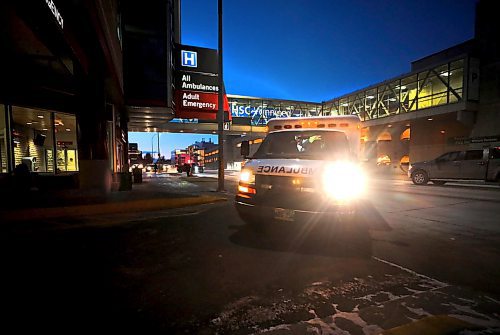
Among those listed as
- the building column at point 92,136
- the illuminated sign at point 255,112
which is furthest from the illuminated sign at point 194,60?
the illuminated sign at point 255,112

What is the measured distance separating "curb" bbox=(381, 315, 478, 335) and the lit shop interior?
1177cm

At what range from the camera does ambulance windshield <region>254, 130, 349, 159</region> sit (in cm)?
587

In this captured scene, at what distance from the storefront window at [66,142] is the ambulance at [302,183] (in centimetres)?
1011

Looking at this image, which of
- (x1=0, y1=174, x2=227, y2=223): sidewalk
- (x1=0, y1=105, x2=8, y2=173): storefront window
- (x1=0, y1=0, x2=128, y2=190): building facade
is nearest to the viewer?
(x1=0, y1=0, x2=128, y2=190): building facade

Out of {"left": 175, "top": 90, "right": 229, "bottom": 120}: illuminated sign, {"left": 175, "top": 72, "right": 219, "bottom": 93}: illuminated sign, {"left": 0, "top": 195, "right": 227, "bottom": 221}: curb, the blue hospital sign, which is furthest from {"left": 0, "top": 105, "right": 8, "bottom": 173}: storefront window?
the blue hospital sign

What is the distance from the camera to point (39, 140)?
1132cm

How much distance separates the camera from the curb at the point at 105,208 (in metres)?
6.90

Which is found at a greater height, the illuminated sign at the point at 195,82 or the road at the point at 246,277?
the illuminated sign at the point at 195,82

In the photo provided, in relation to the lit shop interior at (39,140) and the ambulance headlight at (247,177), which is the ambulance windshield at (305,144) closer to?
the ambulance headlight at (247,177)

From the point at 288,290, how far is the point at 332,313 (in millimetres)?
616

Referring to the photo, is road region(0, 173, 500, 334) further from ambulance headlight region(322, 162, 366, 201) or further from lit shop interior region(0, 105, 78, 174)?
lit shop interior region(0, 105, 78, 174)

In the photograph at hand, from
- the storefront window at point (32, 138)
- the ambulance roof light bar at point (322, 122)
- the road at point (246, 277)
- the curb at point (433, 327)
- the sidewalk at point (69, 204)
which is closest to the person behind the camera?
the curb at point (433, 327)

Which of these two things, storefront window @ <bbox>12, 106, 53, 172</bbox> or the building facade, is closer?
the building facade

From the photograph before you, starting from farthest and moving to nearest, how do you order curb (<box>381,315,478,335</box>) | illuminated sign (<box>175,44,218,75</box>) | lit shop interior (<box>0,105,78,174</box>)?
1. illuminated sign (<box>175,44,218,75</box>)
2. lit shop interior (<box>0,105,78,174</box>)
3. curb (<box>381,315,478,335</box>)
